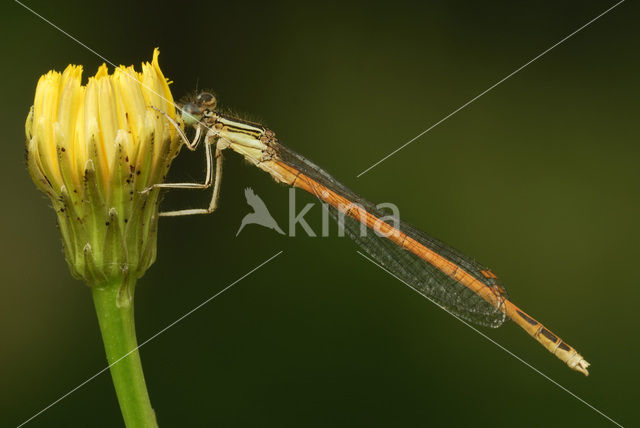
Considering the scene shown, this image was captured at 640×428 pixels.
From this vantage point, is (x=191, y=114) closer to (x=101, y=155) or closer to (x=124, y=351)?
(x=101, y=155)

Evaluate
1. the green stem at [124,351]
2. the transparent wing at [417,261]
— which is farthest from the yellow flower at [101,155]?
the transparent wing at [417,261]

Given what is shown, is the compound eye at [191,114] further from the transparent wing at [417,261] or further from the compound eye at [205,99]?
the transparent wing at [417,261]

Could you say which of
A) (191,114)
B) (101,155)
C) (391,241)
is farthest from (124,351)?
(391,241)

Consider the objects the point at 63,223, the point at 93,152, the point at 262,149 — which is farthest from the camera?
the point at 262,149

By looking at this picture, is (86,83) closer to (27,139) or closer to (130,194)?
(27,139)

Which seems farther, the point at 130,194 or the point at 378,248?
the point at 378,248

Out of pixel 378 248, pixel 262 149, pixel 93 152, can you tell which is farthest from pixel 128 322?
pixel 378 248

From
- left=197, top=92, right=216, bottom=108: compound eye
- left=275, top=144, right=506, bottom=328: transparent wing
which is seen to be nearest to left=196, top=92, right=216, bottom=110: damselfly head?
left=197, top=92, right=216, bottom=108: compound eye
